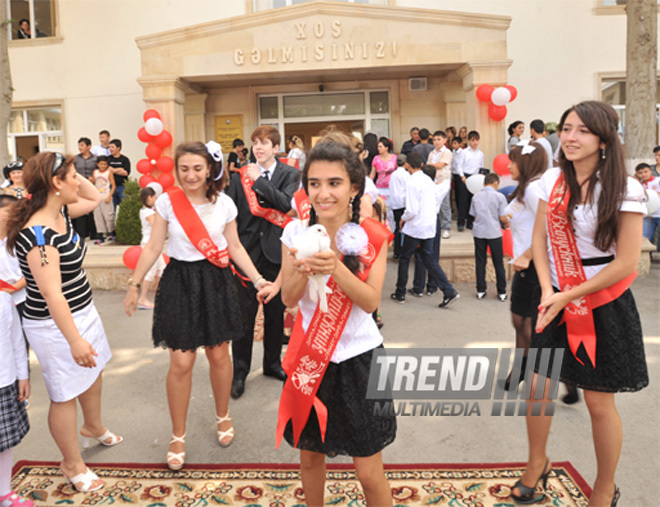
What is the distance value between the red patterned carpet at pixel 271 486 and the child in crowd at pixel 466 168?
6.43m

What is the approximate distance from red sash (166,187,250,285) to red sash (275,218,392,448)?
3.55 feet

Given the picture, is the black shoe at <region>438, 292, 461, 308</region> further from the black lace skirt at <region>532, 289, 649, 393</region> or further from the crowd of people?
the black lace skirt at <region>532, 289, 649, 393</region>

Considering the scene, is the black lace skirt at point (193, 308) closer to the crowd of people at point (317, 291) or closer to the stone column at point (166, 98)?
the crowd of people at point (317, 291)

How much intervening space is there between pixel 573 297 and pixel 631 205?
0.41m

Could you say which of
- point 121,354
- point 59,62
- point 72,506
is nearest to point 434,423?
point 72,506

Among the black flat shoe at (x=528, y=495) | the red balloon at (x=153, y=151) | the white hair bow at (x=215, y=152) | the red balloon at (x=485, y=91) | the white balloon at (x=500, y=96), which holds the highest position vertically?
the red balloon at (x=485, y=91)

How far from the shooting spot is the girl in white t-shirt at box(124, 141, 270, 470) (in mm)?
2693

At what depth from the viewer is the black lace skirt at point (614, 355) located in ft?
6.69

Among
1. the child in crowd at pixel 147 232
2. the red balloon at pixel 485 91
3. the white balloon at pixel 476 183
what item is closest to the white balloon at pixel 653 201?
the white balloon at pixel 476 183

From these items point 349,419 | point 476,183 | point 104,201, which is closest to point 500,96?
point 476,183

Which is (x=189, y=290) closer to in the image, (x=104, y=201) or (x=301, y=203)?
(x=301, y=203)

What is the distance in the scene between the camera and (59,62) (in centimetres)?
1208

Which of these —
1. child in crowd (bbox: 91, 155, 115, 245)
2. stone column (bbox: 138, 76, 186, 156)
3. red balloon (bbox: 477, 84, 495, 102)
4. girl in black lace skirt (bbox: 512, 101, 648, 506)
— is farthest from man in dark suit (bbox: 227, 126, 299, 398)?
stone column (bbox: 138, 76, 186, 156)

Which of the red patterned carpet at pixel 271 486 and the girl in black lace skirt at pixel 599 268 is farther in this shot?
the red patterned carpet at pixel 271 486
